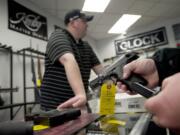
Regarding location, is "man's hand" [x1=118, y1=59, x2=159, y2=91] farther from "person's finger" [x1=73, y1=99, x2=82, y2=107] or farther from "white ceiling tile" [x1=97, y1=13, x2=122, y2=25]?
"white ceiling tile" [x1=97, y1=13, x2=122, y2=25]

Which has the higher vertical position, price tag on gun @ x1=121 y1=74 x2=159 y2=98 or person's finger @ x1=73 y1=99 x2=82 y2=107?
price tag on gun @ x1=121 y1=74 x2=159 y2=98

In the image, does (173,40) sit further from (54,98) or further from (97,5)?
(54,98)

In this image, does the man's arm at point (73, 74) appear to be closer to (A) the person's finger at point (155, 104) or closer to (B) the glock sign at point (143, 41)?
(A) the person's finger at point (155, 104)

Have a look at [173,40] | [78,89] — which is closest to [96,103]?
[78,89]

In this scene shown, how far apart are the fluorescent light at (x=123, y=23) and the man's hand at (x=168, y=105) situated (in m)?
4.25

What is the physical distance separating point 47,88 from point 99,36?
4.74m

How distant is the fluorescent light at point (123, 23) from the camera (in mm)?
4391

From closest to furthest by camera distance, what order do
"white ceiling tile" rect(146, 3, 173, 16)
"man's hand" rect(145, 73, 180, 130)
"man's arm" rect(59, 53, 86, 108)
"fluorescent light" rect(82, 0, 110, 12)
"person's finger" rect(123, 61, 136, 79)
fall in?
"man's hand" rect(145, 73, 180, 130) < "person's finger" rect(123, 61, 136, 79) < "man's arm" rect(59, 53, 86, 108) < "fluorescent light" rect(82, 0, 110, 12) < "white ceiling tile" rect(146, 3, 173, 16)

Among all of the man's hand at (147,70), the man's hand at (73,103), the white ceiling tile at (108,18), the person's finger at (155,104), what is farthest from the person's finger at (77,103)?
the white ceiling tile at (108,18)

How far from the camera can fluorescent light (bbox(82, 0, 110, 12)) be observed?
11.3ft

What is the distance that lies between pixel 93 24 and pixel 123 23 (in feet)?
2.69

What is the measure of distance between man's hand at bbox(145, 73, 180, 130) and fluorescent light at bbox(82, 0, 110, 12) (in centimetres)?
339

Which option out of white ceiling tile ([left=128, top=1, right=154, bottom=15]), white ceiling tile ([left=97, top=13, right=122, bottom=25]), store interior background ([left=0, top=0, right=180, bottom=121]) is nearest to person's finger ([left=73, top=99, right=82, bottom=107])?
store interior background ([left=0, top=0, right=180, bottom=121])

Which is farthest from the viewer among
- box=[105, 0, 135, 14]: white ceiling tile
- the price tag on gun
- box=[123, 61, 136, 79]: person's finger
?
box=[105, 0, 135, 14]: white ceiling tile
